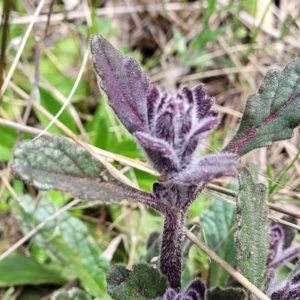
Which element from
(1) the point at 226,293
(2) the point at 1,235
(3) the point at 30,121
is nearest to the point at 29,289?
(2) the point at 1,235

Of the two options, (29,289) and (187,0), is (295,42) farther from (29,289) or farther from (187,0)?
(29,289)

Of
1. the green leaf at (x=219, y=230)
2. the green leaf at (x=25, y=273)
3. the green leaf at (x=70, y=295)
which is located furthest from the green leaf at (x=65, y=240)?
the green leaf at (x=219, y=230)

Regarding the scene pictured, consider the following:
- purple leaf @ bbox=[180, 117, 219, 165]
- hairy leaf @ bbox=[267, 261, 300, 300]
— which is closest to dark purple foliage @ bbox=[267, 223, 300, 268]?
hairy leaf @ bbox=[267, 261, 300, 300]

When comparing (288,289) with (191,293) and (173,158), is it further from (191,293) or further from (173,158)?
(173,158)

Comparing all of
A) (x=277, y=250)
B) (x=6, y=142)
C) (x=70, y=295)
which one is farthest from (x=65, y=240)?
(x=277, y=250)

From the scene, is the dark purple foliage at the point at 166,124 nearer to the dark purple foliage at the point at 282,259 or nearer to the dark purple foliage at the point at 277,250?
the dark purple foliage at the point at 282,259

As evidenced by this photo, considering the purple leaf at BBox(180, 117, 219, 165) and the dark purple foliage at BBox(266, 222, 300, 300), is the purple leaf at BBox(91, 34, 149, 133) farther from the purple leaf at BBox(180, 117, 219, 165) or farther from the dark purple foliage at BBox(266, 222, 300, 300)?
the dark purple foliage at BBox(266, 222, 300, 300)
